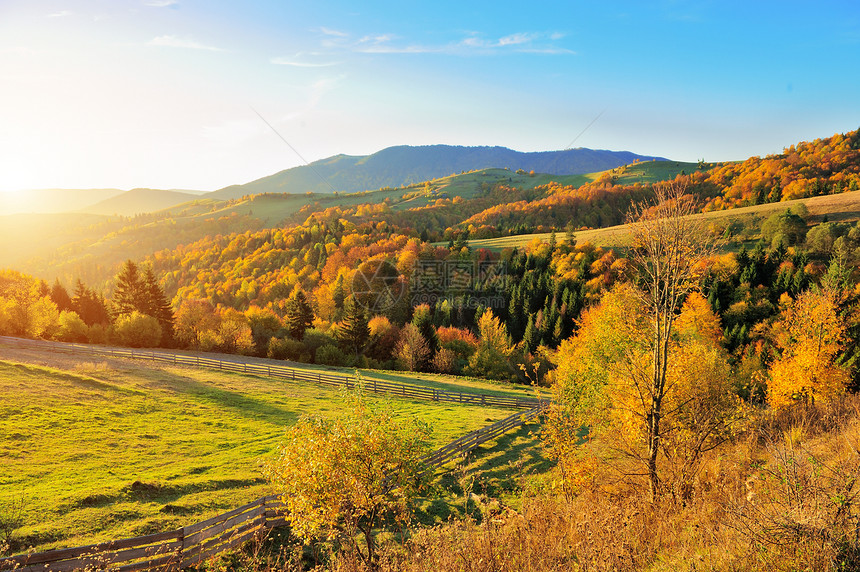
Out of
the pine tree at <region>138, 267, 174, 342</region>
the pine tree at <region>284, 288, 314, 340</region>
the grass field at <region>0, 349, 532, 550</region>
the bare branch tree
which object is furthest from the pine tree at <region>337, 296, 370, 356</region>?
the bare branch tree

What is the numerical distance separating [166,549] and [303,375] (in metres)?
32.5

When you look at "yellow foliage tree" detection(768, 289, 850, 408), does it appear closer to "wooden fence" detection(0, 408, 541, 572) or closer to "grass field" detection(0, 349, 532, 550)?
"grass field" detection(0, 349, 532, 550)

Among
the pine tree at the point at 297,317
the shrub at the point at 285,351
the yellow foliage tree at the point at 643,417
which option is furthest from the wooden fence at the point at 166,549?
the pine tree at the point at 297,317

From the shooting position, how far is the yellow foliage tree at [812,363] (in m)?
23.8

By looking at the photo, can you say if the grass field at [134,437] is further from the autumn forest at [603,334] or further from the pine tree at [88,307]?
the pine tree at [88,307]

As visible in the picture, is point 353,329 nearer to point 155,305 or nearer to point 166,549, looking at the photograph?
point 155,305

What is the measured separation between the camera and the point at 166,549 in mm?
11109

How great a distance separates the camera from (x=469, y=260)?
10800cm

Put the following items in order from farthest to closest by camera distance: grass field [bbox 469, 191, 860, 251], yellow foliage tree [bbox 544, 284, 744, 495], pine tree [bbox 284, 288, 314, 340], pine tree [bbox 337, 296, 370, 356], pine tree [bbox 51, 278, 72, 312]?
grass field [bbox 469, 191, 860, 251]
pine tree [bbox 51, 278, 72, 312]
pine tree [bbox 284, 288, 314, 340]
pine tree [bbox 337, 296, 370, 356]
yellow foliage tree [bbox 544, 284, 744, 495]

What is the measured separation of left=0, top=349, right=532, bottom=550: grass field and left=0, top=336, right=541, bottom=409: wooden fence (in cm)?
216

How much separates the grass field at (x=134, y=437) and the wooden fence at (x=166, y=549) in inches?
76.5

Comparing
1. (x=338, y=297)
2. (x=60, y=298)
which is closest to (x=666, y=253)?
(x=338, y=297)

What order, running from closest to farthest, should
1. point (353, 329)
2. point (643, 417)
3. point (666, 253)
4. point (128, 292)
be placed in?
point (666, 253), point (643, 417), point (353, 329), point (128, 292)

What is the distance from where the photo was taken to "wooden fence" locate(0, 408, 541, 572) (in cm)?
991
